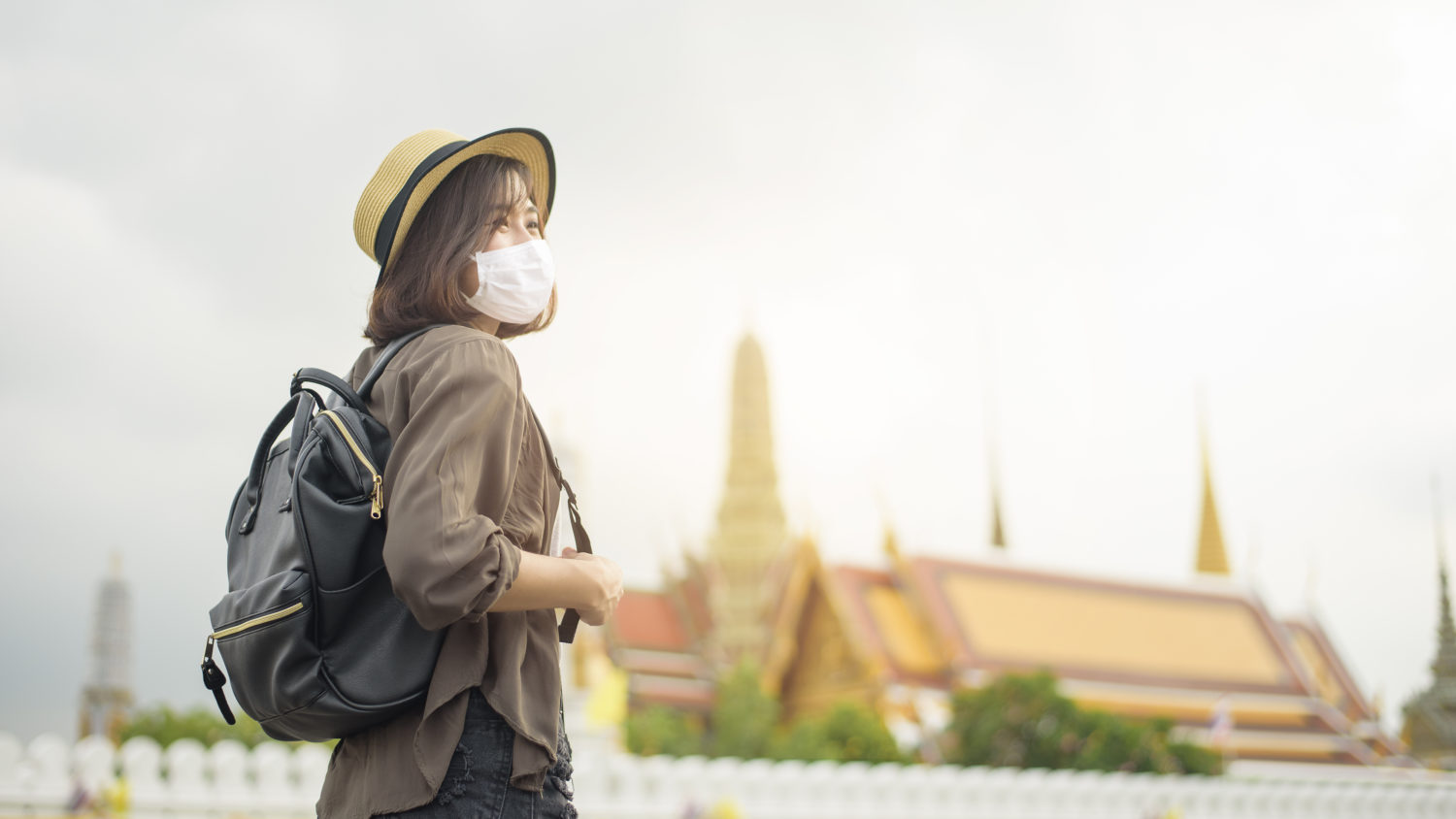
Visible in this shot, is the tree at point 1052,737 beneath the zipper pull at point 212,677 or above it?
beneath

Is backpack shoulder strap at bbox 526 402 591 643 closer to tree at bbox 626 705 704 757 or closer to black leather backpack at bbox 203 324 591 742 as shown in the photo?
black leather backpack at bbox 203 324 591 742

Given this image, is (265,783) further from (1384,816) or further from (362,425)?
(1384,816)

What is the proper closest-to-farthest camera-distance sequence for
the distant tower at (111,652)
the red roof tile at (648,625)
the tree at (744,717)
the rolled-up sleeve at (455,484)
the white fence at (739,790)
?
1. the rolled-up sleeve at (455,484)
2. the white fence at (739,790)
3. the tree at (744,717)
4. the red roof tile at (648,625)
5. the distant tower at (111,652)

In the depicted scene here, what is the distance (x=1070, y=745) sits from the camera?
1176cm

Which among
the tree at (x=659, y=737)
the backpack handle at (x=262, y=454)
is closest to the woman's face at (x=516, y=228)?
the backpack handle at (x=262, y=454)

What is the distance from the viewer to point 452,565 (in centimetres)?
113

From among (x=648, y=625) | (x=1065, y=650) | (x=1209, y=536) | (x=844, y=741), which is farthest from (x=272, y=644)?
(x=1209, y=536)

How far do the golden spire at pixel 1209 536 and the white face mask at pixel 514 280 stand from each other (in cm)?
2491

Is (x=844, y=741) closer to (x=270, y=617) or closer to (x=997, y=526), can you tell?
(x=270, y=617)

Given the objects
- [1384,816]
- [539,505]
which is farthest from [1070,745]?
[539,505]

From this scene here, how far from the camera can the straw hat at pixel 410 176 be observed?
1356mm

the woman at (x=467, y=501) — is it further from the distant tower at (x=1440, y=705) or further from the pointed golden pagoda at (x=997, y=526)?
the pointed golden pagoda at (x=997, y=526)

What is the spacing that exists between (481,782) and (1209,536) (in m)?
25.6

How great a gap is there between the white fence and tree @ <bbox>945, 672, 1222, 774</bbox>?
1.11 meters
